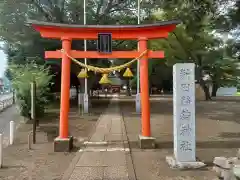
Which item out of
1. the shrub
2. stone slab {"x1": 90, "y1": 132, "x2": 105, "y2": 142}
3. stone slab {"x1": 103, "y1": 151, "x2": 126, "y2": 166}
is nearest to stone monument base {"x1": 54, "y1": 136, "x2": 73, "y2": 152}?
stone slab {"x1": 103, "y1": 151, "x2": 126, "y2": 166}

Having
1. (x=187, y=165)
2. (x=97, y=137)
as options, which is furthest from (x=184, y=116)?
(x=97, y=137)

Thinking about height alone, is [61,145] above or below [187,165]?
above

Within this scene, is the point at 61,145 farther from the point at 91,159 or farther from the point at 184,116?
the point at 184,116

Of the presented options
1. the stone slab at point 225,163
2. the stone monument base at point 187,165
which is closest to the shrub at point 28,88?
the stone monument base at point 187,165

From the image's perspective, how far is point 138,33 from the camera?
10.5 m

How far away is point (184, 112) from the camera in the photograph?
8.11 metres

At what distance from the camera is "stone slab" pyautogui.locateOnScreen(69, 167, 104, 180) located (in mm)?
6918

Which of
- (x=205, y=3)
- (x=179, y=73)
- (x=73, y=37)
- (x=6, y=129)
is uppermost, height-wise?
(x=205, y=3)

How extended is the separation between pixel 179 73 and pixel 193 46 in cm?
2558

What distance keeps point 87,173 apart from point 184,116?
2.91m

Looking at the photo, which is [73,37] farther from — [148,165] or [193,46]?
[193,46]

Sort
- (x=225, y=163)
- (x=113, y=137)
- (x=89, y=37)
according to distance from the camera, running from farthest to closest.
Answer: (x=113, y=137)
(x=89, y=37)
(x=225, y=163)

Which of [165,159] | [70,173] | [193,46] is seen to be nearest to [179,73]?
[165,159]

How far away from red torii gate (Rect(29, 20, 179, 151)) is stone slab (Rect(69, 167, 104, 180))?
2380 millimetres
